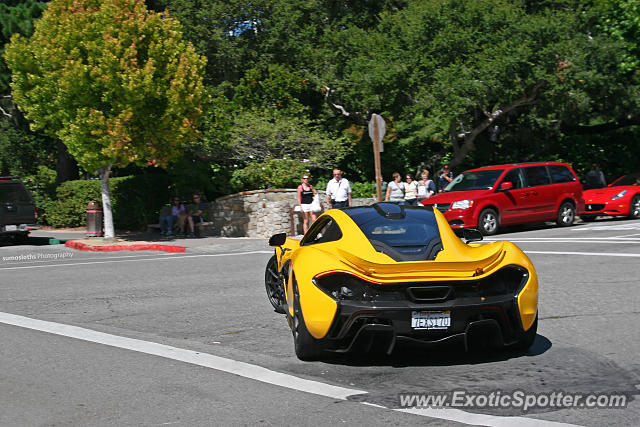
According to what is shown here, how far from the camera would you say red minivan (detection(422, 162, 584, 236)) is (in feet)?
61.4

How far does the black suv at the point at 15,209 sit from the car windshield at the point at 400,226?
57.3ft

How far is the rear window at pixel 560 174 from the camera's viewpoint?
2042 cm

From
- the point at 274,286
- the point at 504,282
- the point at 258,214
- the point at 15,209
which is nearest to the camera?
the point at 504,282

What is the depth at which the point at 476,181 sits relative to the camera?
1973 cm

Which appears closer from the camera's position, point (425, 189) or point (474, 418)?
point (474, 418)

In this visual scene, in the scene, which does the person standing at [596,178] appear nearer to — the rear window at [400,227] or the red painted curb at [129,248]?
the red painted curb at [129,248]

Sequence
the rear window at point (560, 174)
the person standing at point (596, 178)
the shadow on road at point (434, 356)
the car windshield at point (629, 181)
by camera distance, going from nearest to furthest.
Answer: the shadow on road at point (434, 356), the rear window at point (560, 174), the car windshield at point (629, 181), the person standing at point (596, 178)

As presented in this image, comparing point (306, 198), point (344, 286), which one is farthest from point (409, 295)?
point (306, 198)

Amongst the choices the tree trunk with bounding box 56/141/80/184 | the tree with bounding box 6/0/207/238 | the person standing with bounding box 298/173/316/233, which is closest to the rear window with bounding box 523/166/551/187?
the person standing with bounding box 298/173/316/233

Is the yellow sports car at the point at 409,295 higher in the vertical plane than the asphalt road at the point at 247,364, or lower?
higher

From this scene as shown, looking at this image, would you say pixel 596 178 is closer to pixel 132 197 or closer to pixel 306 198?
pixel 306 198

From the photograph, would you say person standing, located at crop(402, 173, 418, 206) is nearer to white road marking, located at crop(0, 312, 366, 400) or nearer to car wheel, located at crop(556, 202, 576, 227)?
car wheel, located at crop(556, 202, 576, 227)

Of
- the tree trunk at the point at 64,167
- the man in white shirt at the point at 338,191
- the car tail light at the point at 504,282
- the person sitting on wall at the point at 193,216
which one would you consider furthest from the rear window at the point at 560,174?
the tree trunk at the point at 64,167

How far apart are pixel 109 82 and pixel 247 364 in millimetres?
14468
